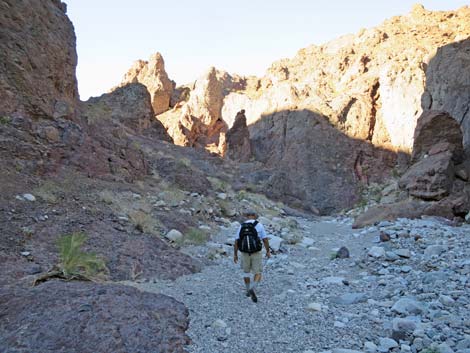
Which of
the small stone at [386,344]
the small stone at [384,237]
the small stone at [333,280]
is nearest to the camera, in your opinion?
the small stone at [386,344]

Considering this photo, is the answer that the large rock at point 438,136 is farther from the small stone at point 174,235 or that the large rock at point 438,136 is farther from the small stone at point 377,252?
the small stone at point 174,235

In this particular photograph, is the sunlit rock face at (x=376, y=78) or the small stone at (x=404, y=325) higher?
the sunlit rock face at (x=376, y=78)

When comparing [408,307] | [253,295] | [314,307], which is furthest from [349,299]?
[253,295]

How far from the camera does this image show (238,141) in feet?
110

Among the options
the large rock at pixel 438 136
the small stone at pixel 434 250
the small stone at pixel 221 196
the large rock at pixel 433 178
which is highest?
the large rock at pixel 438 136

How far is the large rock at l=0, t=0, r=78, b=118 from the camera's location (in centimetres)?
1120

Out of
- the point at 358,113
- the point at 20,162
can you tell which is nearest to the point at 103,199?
the point at 20,162

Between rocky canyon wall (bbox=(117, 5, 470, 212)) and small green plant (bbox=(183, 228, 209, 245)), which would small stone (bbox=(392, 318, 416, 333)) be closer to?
small green plant (bbox=(183, 228, 209, 245))

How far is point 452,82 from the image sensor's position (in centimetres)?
1781

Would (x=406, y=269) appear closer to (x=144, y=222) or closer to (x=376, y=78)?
(x=144, y=222)

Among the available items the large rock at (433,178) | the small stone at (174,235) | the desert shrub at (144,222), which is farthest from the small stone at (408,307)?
the large rock at (433,178)

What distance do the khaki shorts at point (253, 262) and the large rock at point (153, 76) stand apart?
4582 centimetres

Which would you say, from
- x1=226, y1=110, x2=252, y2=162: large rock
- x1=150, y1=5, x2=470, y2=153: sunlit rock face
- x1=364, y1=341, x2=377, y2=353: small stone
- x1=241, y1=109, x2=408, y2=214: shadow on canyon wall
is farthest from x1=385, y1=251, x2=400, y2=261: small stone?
x1=226, y1=110, x2=252, y2=162: large rock

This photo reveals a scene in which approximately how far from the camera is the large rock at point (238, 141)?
3297cm
